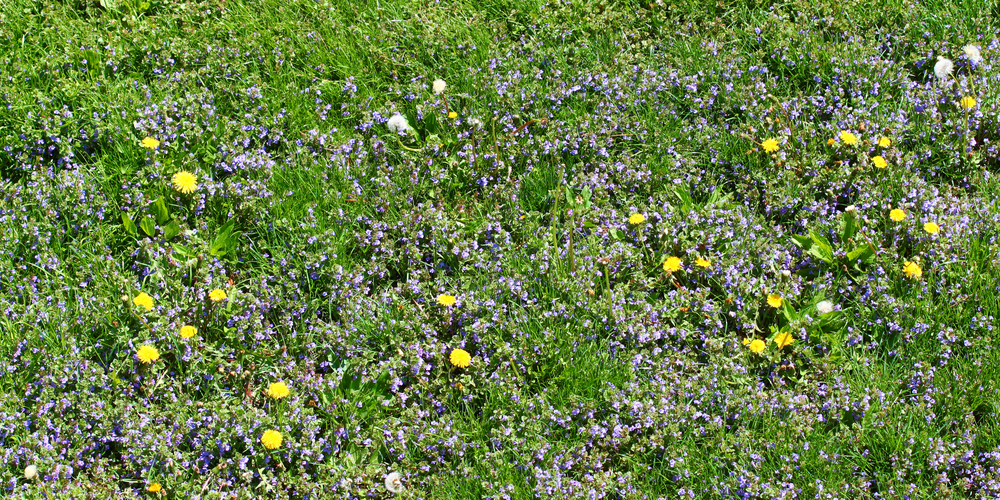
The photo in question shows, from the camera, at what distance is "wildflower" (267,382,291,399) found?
10.9 ft

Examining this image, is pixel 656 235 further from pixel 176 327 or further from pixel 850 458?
pixel 176 327

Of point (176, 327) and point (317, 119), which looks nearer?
point (176, 327)

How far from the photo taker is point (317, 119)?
14.8ft

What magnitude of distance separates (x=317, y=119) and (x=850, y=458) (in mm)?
2836

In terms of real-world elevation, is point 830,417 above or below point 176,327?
above

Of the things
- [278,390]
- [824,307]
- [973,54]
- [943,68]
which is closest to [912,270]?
[824,307]

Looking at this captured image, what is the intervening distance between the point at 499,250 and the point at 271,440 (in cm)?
123

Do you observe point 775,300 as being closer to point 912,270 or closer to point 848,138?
point 912,270

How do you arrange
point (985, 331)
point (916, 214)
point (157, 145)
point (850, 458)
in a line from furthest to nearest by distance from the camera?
point (157, 145)
point (916, 214)
point (985, 331)
point (850, 458)

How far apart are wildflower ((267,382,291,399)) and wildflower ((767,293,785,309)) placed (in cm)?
186

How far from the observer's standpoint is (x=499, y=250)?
3869mm

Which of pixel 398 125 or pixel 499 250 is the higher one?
pixel 398 125

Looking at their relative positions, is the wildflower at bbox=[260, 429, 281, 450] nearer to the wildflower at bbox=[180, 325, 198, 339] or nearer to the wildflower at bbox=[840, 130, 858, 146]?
the wildflower at bbox=[180, 325, 198, 339]

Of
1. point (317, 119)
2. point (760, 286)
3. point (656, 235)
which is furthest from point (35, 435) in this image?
point (760, 286)
